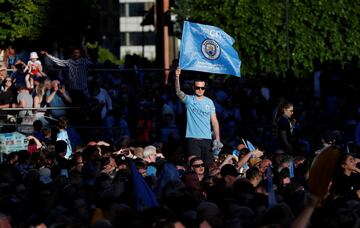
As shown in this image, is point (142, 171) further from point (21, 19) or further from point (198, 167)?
point (21, 19)

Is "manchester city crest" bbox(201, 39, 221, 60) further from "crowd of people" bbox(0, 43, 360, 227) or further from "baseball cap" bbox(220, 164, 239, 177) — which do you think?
"baseball cap" bbox(220, 164, 239, 177)

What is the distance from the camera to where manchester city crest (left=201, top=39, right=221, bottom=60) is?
71.4ft

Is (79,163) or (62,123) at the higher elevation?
(79,163)

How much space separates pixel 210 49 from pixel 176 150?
5.56 meters

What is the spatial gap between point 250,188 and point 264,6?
93.6 feet

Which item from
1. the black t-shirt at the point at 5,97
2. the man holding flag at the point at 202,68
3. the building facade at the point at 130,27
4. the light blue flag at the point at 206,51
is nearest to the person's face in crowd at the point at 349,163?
the man holding flag at the point at 202,68

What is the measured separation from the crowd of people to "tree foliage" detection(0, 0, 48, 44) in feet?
13.8

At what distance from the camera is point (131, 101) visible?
27.9 meters

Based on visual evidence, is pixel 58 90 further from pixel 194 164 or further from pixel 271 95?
pixel 194 164

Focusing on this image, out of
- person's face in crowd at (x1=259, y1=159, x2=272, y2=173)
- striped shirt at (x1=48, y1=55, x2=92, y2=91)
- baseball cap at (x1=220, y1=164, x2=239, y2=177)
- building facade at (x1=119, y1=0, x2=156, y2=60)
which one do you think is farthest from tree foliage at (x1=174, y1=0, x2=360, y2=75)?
building facade at (x1=119, y1=0, x2=156, y2=60)

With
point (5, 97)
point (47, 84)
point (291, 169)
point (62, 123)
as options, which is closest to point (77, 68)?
point (47, 84)

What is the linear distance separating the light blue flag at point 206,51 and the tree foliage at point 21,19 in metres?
18.2

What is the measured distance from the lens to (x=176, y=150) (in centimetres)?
1647

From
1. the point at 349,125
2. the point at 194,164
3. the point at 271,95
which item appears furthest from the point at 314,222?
the point at 271,95
